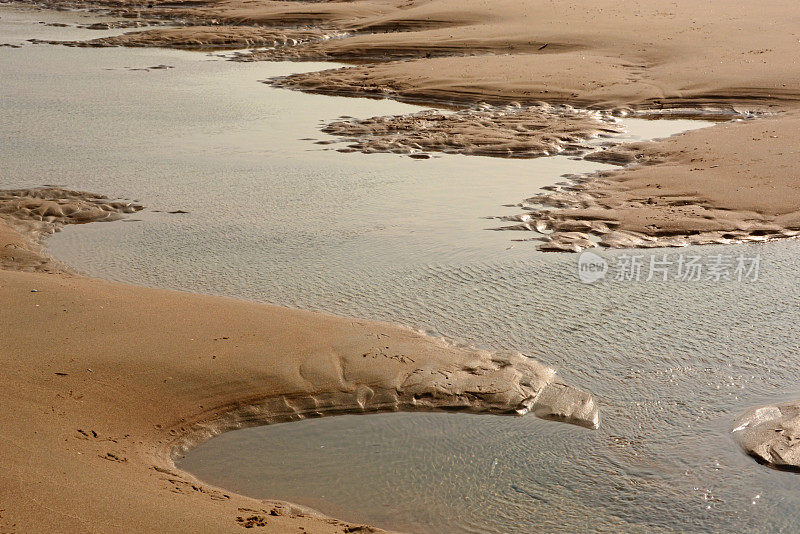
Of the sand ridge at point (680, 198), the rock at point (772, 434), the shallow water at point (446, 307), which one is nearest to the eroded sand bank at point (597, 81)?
the sand ridge at point (680, 198)

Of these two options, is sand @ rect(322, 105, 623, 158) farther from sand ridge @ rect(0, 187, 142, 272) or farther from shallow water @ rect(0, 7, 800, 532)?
sand ridge @ rect(0, 187, 142, 272)

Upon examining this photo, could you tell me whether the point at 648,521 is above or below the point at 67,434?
below

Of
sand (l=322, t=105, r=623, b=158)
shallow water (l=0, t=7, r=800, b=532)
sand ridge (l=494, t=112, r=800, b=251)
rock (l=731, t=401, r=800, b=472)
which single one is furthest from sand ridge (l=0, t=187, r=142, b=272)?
rock (l=731, t=401, r=800, b=472)

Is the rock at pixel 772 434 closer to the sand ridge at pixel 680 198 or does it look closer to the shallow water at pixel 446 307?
the shallow water at pixel 446 307

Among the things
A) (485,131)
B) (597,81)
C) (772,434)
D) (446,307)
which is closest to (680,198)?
(446,307)

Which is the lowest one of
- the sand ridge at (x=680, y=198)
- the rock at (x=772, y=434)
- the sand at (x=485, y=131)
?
the rock at (x=772, y=434)

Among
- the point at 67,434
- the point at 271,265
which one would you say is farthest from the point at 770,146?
the point at 67,434

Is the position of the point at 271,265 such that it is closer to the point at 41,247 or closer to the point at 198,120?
the point at 41,247
